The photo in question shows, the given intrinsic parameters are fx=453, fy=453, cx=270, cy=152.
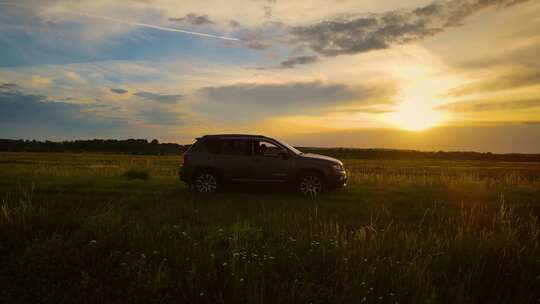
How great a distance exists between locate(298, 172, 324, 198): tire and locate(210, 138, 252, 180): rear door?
188cm

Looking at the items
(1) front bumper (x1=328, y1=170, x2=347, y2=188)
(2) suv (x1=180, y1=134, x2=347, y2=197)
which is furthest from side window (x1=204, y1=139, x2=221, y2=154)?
(1) front bumper (x1=328, y1=170, x2=347, y2=188)

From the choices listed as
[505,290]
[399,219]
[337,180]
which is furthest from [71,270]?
[337,180]

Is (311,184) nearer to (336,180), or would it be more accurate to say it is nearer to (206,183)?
(336,180)

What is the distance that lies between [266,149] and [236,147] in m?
1.08

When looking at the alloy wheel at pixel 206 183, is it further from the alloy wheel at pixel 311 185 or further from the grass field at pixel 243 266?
the grass field at pixel 243 266

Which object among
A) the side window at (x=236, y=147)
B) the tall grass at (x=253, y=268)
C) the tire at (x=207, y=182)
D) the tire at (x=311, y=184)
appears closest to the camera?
the tall grass at (x=253, y=268)

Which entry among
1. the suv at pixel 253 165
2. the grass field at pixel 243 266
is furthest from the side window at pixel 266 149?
the grass field at pixel 243 266

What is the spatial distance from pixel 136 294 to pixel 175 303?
54 centimetres

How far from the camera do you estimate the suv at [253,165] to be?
1580 cm

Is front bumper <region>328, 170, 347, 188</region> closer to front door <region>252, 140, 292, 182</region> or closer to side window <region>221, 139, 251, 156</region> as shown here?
front door <region>252, 140, 292, 182</region>

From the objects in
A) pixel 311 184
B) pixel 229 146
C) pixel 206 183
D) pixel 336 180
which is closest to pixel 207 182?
pixel 206 183

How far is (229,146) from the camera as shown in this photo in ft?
53.0

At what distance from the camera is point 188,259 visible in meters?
6.40

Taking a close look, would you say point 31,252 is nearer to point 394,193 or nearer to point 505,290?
point 505,290
